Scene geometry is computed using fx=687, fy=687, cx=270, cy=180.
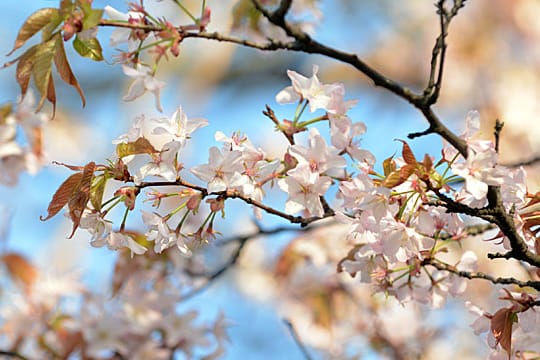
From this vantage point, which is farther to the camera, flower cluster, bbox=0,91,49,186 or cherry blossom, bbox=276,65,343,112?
flower cluster, bbox=0,91,49,186

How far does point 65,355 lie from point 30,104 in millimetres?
538

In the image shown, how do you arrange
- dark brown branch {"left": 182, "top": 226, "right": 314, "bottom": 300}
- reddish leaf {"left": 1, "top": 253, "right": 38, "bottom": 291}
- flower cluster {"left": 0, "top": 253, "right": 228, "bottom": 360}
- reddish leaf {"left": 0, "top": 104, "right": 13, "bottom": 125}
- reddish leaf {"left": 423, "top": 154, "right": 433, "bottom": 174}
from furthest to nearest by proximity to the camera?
reddish leaf {"left": 1, "top": 253, "right": 38, "bottom": 291}
flower cluster {"left": 0, "top": 253, "right": 228, "bottom": 360}
reddish leaf {"left": 0, "top": 104, "right": 13, "bottom": 125}
dark brown branch {"left": 182, "top": 226, "right": 314, "bottom": 300}
reddish leaf {"left": 423, "top": 154, "right": 433, "bottom": 174}

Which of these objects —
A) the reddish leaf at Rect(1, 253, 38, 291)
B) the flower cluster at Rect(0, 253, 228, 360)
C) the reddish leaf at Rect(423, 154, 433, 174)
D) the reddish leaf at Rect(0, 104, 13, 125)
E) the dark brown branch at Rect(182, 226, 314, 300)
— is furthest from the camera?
the reddish leaf at Rect(1, 253, 38, 291)

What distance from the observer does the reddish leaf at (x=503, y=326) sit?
0.72 meters

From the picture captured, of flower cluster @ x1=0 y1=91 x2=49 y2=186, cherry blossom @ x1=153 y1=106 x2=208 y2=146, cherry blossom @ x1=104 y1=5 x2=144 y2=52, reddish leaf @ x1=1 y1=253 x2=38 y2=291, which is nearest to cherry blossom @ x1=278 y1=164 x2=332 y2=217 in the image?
cherry blossom @ x1=153 y1=106 x2=208 y2=146

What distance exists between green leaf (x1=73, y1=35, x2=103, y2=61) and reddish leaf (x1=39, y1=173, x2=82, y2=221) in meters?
0.13

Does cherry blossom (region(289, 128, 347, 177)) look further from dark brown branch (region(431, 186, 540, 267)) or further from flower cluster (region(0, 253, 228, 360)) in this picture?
flower cluster (region(0, 253, 228, 360))

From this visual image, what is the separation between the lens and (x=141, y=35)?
70 cm

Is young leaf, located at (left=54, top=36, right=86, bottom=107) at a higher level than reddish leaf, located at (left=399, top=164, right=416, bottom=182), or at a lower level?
lower

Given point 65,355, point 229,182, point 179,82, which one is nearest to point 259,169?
point 229,182

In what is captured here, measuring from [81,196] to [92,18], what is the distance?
17 cm

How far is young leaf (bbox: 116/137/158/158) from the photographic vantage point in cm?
69

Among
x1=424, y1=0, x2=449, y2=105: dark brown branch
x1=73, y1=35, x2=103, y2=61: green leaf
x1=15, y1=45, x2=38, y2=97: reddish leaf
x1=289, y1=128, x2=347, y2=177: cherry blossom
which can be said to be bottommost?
Result: x1=15, y1=45, x2=38, y2=97: reddish leaf

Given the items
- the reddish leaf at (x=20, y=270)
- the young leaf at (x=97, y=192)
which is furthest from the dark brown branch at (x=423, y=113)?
the reddish leaf at (x=20, y=270)
